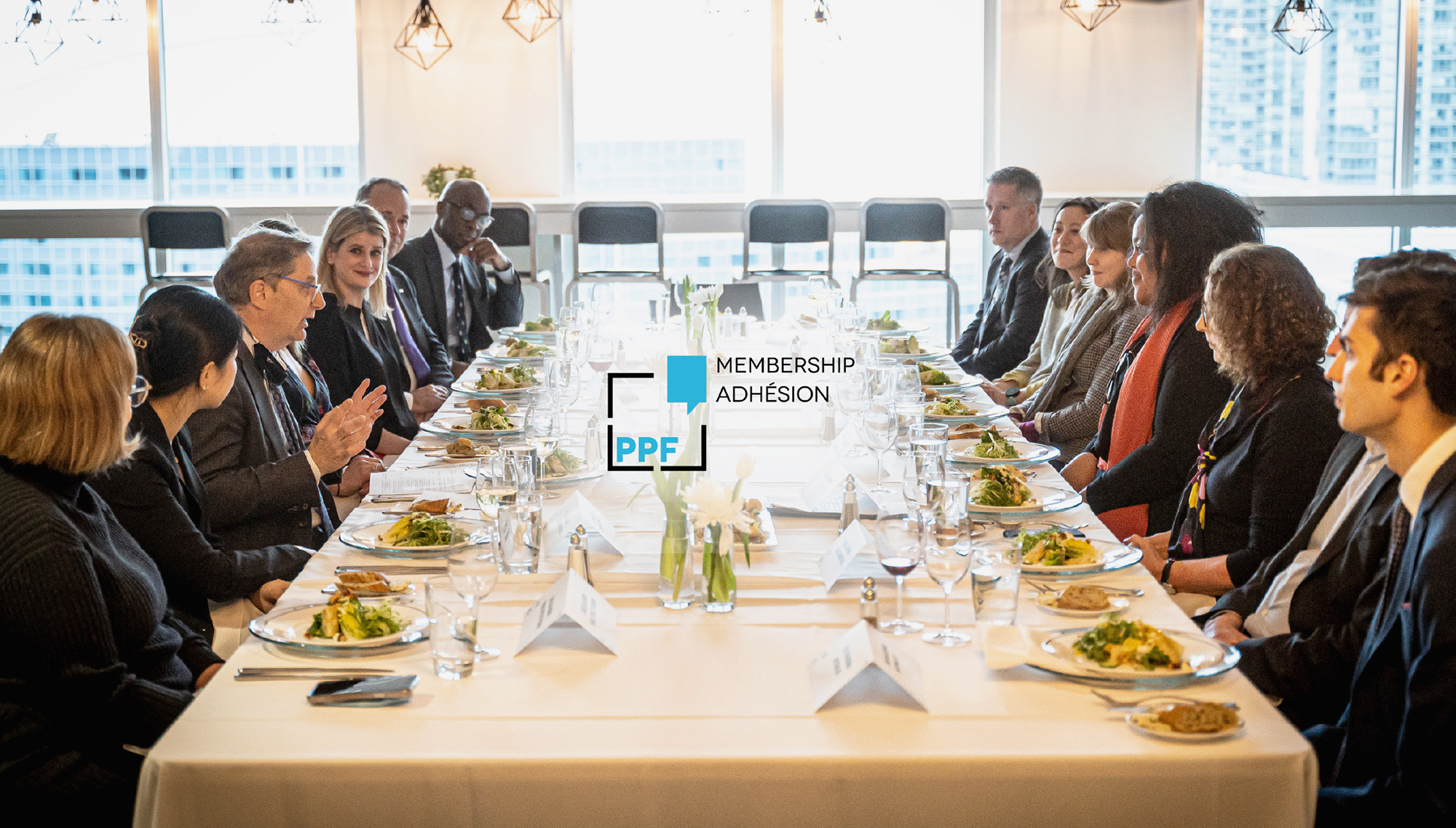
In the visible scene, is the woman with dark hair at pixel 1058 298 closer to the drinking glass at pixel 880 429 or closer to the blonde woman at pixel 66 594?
the drinking glass at pixel 880 429

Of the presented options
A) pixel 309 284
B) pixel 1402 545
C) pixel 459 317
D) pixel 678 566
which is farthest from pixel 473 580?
pixel 459 317

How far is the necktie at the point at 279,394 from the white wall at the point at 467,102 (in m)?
5.15

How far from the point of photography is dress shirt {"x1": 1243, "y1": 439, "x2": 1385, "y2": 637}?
77.5 inches

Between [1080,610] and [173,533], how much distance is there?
4.66ft

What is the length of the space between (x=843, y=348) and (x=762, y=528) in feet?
6.14

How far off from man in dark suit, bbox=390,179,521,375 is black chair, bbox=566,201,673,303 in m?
1.14

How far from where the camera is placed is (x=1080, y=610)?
1706 millimetres

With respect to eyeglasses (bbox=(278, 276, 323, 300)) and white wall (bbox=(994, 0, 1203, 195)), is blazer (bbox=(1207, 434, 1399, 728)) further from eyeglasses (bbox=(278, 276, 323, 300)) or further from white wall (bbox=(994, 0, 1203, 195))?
white wall (bbox=(994, 0, 1203, 195))

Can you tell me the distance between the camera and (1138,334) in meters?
3.17

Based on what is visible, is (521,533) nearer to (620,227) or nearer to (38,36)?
(620,227)

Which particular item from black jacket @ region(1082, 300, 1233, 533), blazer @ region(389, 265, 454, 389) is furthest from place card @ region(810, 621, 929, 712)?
blazer @ region(389, 265, 454, 389)

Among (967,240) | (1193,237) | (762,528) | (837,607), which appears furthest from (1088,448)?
(967,240)

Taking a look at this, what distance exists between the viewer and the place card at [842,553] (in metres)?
1.84

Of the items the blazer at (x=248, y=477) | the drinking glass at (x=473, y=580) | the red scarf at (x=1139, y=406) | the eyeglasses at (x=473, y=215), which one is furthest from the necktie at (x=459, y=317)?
the drinking glass at (x=473, y=580)
